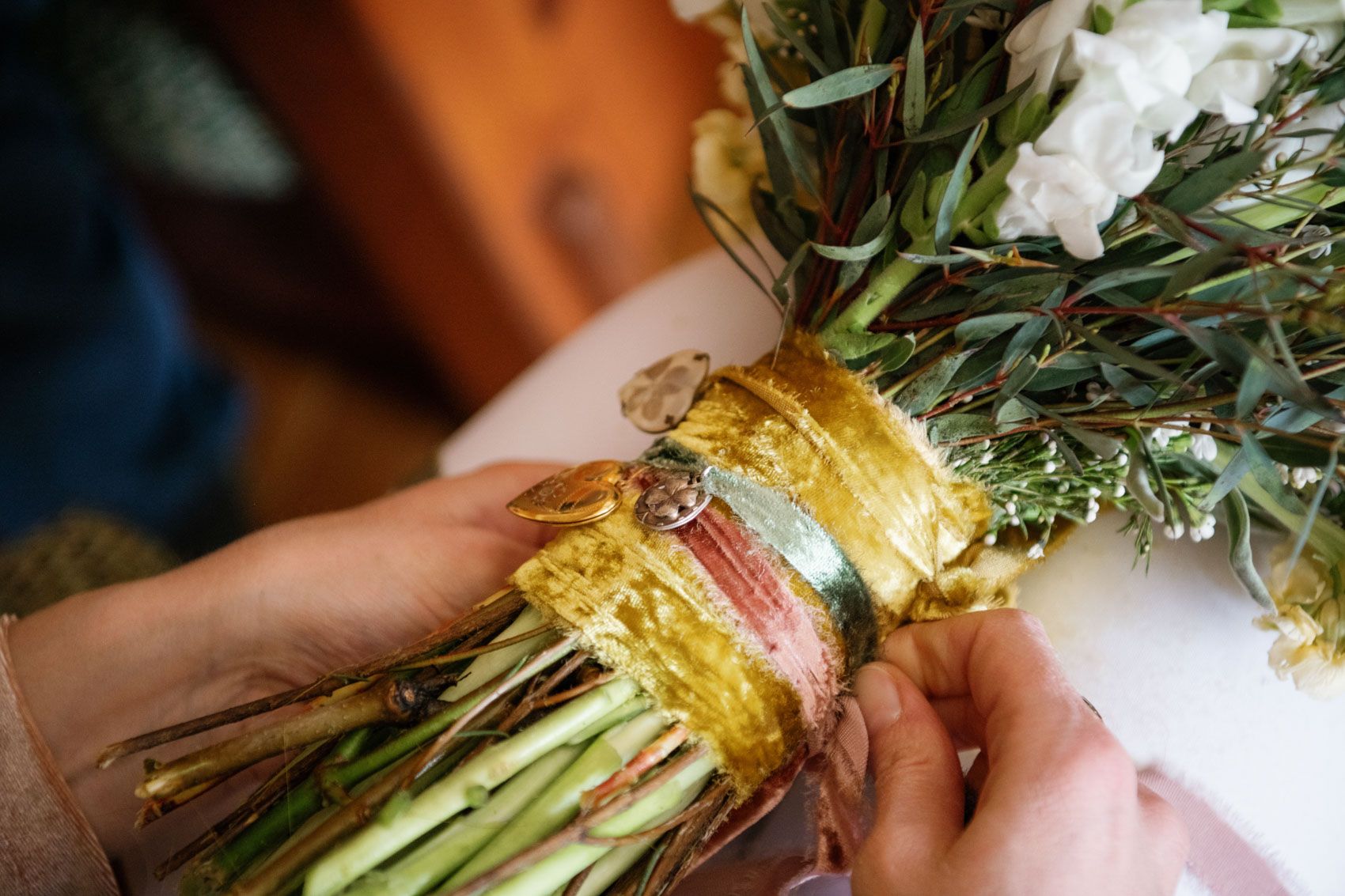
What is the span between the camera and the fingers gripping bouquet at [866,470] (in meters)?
0.49

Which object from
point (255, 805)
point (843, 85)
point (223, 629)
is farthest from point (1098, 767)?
point (223, 629)

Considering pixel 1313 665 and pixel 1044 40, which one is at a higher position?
pixel 1044 40

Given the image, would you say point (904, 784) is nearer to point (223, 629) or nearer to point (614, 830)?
point (614, 830)

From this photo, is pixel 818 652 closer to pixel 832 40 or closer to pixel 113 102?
pixel 832 40

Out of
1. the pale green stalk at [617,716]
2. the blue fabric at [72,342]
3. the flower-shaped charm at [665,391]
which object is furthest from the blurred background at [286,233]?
the pale green stalk at [617,716]

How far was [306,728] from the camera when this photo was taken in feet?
1.86

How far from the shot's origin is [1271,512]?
0.60 m

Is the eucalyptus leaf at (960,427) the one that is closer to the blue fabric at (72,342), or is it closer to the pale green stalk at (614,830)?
the pale green stalk at (614,830)

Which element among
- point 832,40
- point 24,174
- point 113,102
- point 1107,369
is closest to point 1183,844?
point 1107,369

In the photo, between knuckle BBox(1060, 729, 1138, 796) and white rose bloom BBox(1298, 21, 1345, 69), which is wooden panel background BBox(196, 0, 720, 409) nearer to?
white rose bloom BBox(1298, 21, 1345, 69)

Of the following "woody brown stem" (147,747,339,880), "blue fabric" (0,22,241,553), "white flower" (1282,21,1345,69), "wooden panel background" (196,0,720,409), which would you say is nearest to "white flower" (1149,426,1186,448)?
"white flower" (1282,21,1345,69)

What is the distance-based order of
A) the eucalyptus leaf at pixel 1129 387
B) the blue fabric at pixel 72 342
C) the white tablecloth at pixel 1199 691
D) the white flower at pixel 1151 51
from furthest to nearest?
the blue fabric at pixel 72 342 < the white tablecloth at pixel 1199 691 < the eucalyptus leaf at pixel 1129 387 < the white flower at pixel 1151 51

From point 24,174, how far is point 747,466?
1.12 m

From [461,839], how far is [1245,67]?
60 centimetres
